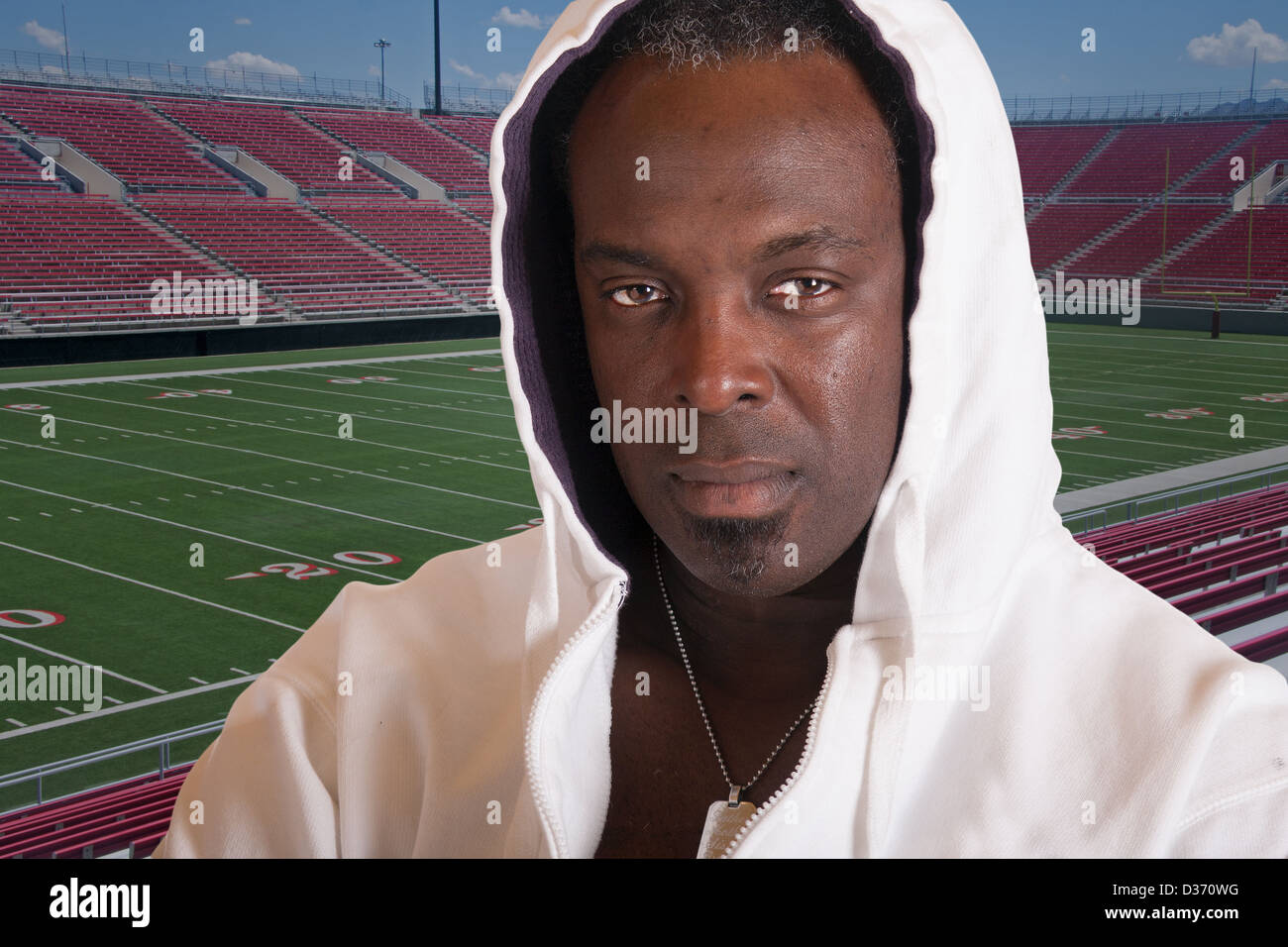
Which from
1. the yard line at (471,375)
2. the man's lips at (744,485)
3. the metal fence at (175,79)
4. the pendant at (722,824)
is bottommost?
the yard line at (471,375)

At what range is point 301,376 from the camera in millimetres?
17922

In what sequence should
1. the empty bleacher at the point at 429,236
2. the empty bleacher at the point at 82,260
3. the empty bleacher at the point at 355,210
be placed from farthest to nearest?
the empty bleacher at the point at 429,236 < the empty bleacher at the point at 355,210 < the empty bleacher at the point at 82,260

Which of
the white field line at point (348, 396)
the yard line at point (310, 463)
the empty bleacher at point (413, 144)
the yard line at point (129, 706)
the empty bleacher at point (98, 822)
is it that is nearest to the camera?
the empty bleacher at point (98, 822)

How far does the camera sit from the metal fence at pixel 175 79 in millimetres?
32094

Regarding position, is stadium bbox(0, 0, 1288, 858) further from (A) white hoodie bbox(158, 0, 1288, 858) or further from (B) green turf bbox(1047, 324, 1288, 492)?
(A) white hoodie bbox(158, 0, 1288, 858)

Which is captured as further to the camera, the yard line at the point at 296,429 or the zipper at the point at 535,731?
the yard line at the point at 296,429

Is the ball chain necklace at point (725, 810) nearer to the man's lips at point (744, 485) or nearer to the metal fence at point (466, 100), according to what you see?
the man's lips at point (744, 485)

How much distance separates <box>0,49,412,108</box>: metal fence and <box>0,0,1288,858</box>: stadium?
0.30 feet

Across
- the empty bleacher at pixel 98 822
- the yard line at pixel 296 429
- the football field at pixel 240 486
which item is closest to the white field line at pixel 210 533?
the football field at pixel 240 486

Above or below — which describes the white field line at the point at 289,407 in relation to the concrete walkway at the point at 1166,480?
above

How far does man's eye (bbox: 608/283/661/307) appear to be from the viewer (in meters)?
1.06

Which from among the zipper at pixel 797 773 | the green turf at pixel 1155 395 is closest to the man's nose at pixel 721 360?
the zipper at pixel 797 773

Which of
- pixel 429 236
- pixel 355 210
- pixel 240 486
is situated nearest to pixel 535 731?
pixel 240 486

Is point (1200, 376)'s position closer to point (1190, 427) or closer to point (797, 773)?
point (1190, 427)
